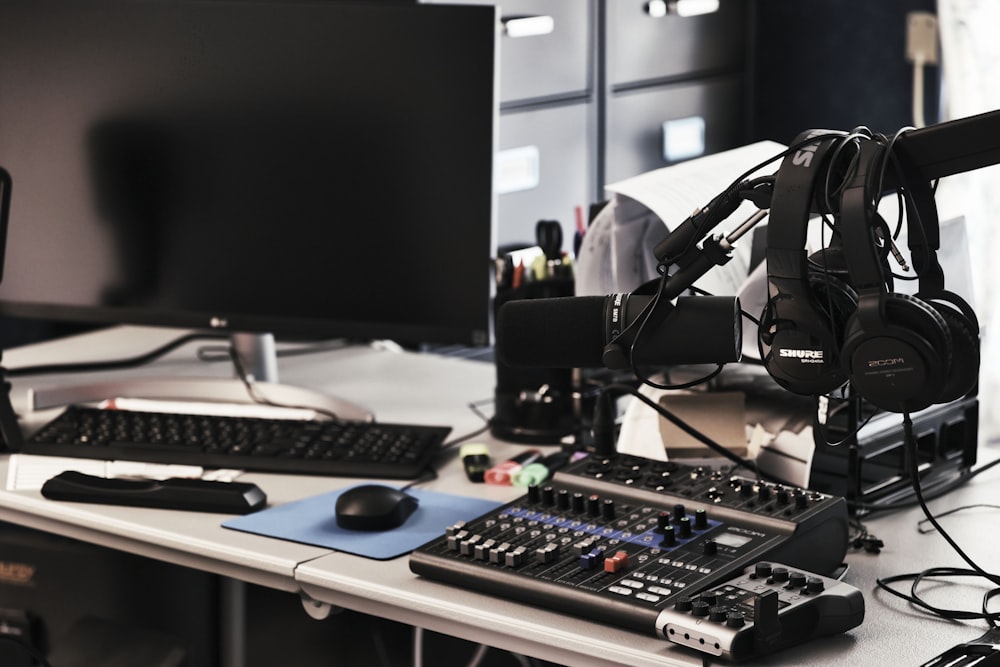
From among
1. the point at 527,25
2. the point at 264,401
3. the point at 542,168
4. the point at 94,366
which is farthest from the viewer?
the point at 542,168

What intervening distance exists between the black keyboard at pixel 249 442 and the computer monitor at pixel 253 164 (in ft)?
0.41

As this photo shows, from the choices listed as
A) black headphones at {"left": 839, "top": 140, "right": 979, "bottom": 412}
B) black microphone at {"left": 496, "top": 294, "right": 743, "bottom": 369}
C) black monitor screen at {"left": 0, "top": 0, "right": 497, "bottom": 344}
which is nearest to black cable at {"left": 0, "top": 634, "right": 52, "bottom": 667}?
black monitor screen at {"left": 0, "top": 0, "right": 497, "bottom": 344}

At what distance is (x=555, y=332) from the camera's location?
104 cm

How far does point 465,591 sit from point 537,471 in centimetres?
32

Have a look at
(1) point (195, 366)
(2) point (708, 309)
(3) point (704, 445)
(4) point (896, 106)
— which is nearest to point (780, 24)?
(4) point (896, 106)

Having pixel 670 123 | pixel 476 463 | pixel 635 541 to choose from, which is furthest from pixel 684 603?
pixel 670 123

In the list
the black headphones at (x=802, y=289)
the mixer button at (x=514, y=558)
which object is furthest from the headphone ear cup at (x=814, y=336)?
the mixer button at (x=514, y=558)

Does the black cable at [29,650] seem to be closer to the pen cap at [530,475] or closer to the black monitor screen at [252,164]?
the black monitor screen at [252,164]

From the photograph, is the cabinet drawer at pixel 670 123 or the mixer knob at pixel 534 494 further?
the cabinet drawer at pixel 670 123

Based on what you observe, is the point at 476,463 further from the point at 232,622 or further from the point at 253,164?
the point at 253,164

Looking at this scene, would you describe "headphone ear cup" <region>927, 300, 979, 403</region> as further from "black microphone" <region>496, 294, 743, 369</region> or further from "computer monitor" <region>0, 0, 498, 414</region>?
"computer monitor" <region>0, 0, 498, 414</region>

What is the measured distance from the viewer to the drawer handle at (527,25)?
9.11 feet

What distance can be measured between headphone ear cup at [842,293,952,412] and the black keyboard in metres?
0.73

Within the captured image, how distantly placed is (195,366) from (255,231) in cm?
46
